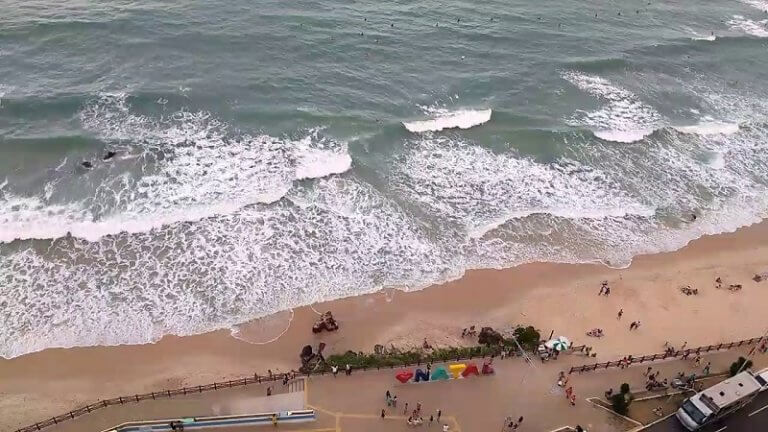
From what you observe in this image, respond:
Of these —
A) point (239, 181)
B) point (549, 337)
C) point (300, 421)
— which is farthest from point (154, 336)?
point (549, 337)

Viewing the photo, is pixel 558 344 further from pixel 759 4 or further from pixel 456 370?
pixel 759 4

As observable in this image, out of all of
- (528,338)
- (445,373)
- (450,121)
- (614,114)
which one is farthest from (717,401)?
(614,114)

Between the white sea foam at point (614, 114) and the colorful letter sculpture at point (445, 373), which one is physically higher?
the white sea foam at point (614, 114)

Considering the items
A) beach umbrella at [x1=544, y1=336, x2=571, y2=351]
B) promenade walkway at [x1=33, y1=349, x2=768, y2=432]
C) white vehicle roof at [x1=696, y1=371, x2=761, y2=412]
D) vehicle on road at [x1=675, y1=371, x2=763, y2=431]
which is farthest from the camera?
beach umbrella at [x1=544, y1=336, x2=571, y2=351]

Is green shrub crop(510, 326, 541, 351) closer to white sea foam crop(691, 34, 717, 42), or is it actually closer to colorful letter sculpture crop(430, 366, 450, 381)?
colorful letter sculpture crop(430, 366, 450, 381)

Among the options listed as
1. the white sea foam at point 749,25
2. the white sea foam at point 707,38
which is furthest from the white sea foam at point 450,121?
the white sea foam at point 749,25

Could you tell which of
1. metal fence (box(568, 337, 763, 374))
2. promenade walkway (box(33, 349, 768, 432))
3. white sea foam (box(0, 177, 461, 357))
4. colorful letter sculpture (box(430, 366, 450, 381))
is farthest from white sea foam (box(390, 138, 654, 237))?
promenade walkway (box(33, 349, 768, 432))

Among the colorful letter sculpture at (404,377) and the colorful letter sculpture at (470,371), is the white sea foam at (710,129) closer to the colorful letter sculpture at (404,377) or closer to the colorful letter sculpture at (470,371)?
the colorful letter sculpture at (470,371)

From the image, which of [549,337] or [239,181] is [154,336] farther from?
[549,337]
